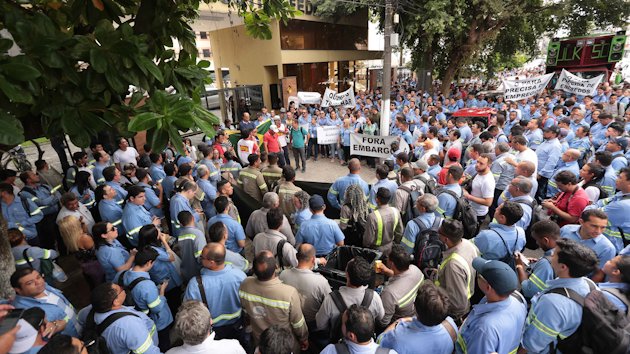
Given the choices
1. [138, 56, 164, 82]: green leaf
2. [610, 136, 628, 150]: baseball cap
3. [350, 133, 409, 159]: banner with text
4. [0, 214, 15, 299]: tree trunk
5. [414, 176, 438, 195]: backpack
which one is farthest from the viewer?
[350, 133, 409, 159]: banner with text

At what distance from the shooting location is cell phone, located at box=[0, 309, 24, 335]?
2.11 m

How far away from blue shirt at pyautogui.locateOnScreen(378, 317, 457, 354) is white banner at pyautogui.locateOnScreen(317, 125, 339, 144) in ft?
27.5

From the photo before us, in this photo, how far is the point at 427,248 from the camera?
366 centimetres

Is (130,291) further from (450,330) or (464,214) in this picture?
(464,214)

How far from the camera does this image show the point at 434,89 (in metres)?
19.5

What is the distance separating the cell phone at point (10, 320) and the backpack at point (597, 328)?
141 inches

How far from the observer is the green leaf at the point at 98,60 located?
164 centimetres

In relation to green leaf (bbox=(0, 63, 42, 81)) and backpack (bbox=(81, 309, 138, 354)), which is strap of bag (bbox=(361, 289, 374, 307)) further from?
green leaf (bbox=(0, 63, 42, 81))

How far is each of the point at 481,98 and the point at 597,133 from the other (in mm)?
7063

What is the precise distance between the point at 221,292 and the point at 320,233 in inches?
55.4

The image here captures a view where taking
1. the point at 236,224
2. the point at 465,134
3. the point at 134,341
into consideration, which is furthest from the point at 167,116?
the point at 465,134

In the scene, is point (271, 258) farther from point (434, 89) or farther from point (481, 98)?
point (434, 89)

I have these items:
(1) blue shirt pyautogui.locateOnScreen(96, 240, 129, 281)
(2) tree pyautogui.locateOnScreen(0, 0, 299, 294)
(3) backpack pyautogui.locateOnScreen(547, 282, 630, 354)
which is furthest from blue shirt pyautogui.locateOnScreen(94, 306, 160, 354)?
(3) backpack pyautogui.locateOnScreen(547, 282, 630, 354)

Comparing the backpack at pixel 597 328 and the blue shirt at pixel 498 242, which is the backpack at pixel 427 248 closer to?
the blue shirt at pixel 498 242
